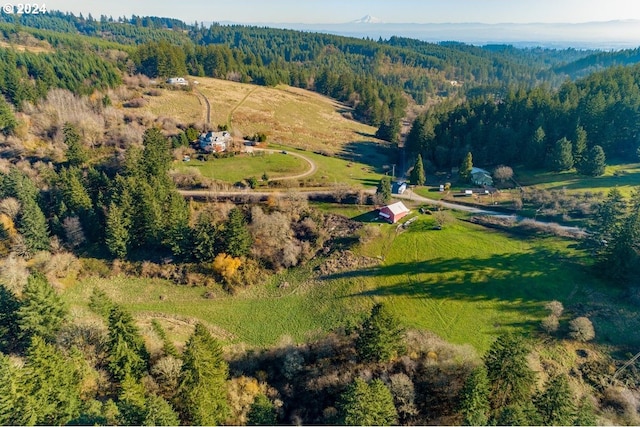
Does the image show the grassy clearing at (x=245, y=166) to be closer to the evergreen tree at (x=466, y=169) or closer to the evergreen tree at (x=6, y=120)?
the evergreen tree at (x=466, y=169)

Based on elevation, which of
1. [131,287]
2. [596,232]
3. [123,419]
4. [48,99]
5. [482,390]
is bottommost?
[131,287]

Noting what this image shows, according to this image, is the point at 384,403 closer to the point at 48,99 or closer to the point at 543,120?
the point at 543,120

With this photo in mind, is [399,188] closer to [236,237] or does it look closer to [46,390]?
[236,237]

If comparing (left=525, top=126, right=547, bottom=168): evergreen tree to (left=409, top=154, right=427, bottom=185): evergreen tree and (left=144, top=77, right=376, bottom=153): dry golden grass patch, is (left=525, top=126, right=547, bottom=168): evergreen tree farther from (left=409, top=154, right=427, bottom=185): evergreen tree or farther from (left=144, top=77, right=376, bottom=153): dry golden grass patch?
(left=144, top=77, right=376, bottom=153): dry golden grass patch

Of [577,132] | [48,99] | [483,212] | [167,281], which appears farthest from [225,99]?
[577,132]

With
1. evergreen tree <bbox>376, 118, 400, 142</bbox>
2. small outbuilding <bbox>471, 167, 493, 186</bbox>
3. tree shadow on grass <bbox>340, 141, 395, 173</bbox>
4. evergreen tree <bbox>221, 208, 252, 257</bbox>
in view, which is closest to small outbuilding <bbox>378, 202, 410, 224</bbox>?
small outbuilding <bbox>471, 167, 493, 186</bbox>

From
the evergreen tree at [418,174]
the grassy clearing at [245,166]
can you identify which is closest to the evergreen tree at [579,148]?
the evergreen tree at [418,174]
